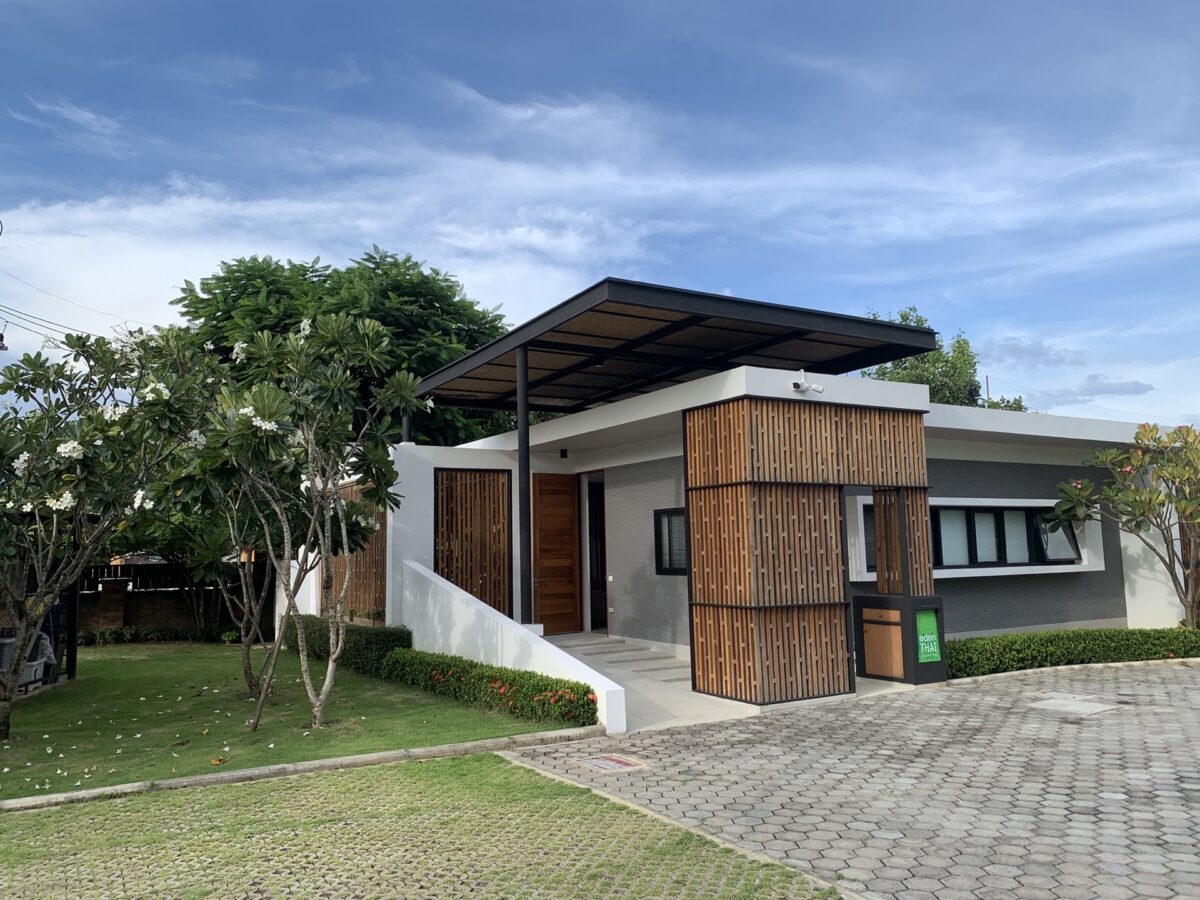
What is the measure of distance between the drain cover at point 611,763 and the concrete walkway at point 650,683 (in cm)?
118

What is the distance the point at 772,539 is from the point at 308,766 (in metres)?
5.04

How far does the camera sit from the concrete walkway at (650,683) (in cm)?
895

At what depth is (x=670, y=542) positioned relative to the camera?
1327cm

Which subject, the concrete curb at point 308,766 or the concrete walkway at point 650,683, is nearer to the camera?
the concrete curb at point 308,766

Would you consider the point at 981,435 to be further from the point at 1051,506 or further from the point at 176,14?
the point at 176,14

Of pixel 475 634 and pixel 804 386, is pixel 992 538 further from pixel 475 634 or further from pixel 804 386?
pixel 475 634

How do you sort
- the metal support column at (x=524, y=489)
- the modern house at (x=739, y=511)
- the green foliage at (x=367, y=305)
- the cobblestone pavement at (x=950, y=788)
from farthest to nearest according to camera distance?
the green foliage at (x=367, y=305) → the metal support column at (x=524, y=489) → the modern house at (x=739, y=511) → the cobblestone pavement at (x=950, y=788)

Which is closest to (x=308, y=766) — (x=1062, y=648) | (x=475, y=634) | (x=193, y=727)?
(x=193, y=727)

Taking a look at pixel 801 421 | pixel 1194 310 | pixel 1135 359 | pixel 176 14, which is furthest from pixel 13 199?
pixel 1135 359

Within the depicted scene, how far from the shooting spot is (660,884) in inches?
174

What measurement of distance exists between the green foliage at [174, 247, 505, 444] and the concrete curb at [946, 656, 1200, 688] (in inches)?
480

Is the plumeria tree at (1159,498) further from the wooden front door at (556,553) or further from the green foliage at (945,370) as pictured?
the green foliage at (945,370)

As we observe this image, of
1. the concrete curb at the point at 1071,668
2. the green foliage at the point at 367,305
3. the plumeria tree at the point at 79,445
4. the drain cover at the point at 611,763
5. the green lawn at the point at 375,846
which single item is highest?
the green foliage at the point at 367,305

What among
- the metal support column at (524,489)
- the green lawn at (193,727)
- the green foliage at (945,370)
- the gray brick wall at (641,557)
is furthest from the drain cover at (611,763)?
the green foliage at (945,370)
